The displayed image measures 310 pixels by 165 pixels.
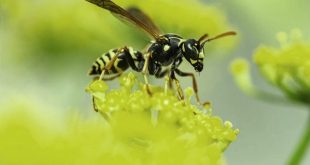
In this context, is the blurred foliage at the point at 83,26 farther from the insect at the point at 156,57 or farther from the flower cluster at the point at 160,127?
the flower cluster at the point at 160,127

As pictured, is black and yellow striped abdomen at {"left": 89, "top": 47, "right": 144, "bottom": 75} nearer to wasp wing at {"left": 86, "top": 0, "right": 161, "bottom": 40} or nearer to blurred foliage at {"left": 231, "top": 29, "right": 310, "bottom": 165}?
wasp wing at {"left": 86, "top": 0, "right": 161, "bottom": 40}

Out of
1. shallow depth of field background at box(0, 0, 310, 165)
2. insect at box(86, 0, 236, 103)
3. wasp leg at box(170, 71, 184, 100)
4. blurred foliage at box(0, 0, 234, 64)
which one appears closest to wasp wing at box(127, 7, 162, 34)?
insect at box(86, 0, 236, 103)

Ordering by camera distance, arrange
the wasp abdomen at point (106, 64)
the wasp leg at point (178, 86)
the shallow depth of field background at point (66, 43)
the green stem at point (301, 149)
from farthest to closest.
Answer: the shallow depth of field background at point (66, 43) → the wasp abdomen at point (106, 64) → the green stem at point (301, 149) → the wasp leg at point (178, 86)

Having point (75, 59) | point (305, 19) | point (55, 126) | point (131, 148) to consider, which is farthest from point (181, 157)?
point (305, 19)

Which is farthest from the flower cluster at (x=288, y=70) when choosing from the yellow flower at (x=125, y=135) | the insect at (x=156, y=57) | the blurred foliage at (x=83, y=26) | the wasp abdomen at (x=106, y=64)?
the blurred foliage at (x=83, y=26)

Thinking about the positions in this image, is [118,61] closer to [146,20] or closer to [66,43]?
[146,20]

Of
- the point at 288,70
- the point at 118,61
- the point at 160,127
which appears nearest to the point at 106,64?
the point at 118,61
